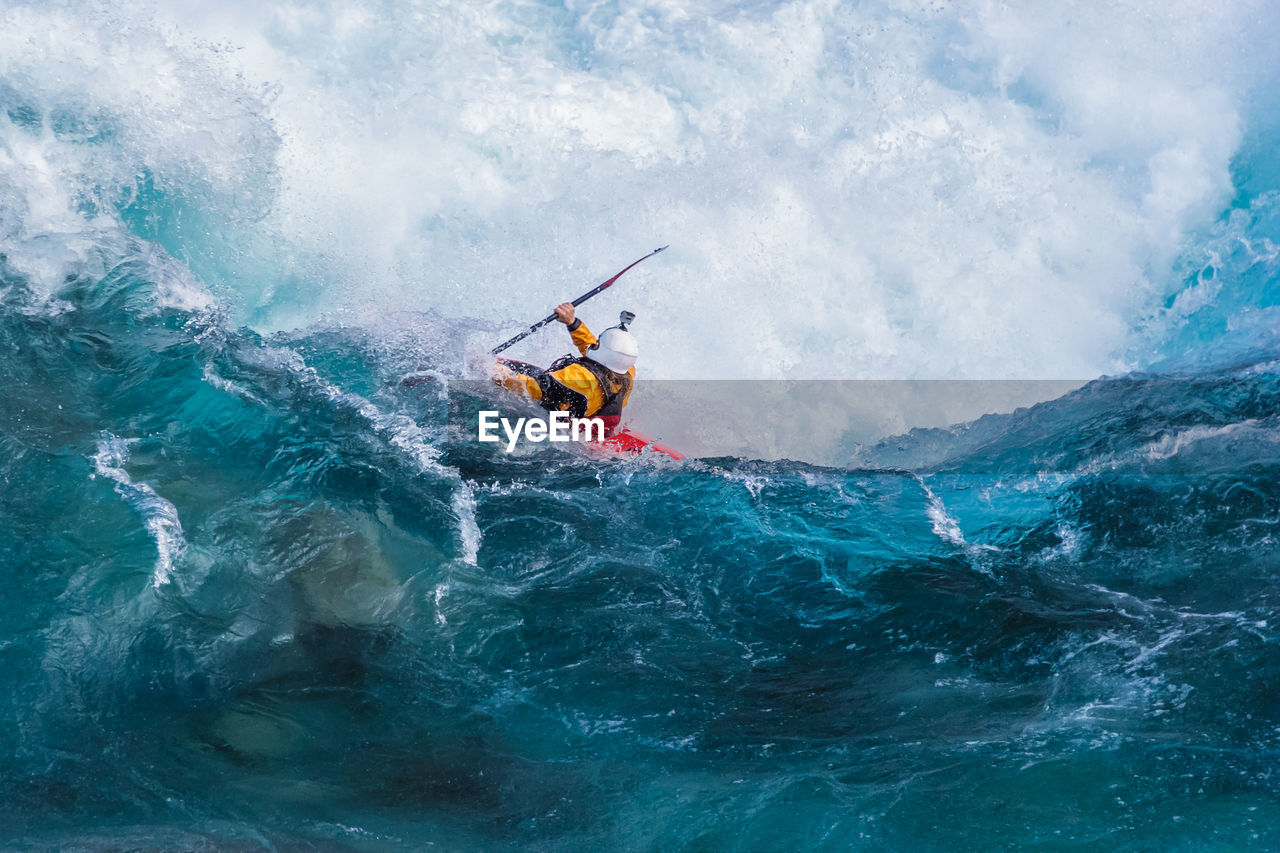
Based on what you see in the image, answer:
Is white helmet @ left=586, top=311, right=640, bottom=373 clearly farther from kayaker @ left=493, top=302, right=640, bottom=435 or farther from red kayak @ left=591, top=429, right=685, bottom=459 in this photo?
red kayak @ left=591, top=429, right=685, bottom=459

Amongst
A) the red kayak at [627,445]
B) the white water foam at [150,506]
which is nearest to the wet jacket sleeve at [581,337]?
the red kayak at [627,445]

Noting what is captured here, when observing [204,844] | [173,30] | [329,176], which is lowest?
[204,844]

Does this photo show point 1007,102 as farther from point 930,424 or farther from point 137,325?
point 137,325

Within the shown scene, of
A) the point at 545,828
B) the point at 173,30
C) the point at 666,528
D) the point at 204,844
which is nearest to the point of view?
the point at 204,844

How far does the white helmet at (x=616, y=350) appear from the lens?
27.6ft

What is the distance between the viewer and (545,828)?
5.47m

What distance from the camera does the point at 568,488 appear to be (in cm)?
806

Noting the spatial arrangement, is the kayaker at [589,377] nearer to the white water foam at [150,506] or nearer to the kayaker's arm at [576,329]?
the kayaker's arm at [576,329]

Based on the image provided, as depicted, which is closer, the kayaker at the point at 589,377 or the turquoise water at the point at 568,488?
the turquoise water at the point at 568,488

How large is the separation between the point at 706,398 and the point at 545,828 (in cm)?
715

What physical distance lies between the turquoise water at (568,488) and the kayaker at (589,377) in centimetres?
57

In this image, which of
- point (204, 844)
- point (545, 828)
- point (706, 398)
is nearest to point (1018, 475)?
point (706, 398)

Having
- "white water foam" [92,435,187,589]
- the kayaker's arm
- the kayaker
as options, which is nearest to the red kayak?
the kayaker

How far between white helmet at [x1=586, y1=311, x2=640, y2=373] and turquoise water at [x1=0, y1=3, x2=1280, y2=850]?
0.98 m
